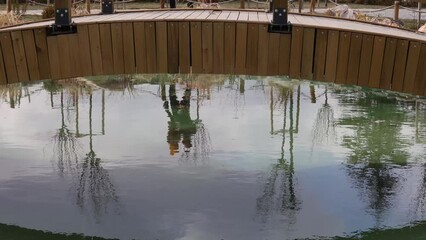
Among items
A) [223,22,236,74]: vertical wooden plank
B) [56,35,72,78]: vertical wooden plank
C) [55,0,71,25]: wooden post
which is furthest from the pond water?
[55,0,71,25]: wooden post

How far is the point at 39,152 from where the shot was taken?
1059 centimetres

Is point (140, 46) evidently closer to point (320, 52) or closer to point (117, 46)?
point (117, 46)

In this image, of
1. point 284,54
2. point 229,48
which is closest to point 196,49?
point 229,48

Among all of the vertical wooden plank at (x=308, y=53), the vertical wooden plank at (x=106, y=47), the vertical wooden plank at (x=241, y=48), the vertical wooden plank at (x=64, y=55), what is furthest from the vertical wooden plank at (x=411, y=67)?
the vertical wooden plank at (x=64, y=55)

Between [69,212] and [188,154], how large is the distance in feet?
9.01

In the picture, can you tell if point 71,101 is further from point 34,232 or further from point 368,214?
point 368,214

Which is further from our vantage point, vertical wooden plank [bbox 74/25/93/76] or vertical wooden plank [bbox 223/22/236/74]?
vertical wooden plank [bbox 223/22/236/74]

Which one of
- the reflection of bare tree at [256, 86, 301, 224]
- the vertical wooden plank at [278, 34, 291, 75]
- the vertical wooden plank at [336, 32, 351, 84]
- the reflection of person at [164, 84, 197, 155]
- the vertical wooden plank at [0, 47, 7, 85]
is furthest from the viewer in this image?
the reflection of person at [164, 84, 197, 155]

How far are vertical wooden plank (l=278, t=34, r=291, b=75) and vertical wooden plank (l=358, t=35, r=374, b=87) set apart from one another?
2.44 feet

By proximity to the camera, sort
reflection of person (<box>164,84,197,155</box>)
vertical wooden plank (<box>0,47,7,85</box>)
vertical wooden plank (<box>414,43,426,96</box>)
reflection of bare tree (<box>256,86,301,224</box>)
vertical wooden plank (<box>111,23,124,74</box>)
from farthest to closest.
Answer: reflection of person (<box>164,84,197,155</box>) < reflection of bare tree (<box>256,86,301,224</box>) < vertical wooden plank (<box>111,23,124,74</box>) < vertical wooden plank (<box>0,47,7,85</box>) < vertical wooden plank (<box>414,43,426,96</box>)

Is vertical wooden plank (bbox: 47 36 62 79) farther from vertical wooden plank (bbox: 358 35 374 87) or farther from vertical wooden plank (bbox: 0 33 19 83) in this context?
vertical wooden plank (bbox: 358 35 374 87)

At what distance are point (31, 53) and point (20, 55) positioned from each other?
4.3 inches

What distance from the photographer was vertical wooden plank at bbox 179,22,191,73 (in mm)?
6848

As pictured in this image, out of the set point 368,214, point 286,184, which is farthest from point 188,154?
point 368,214
